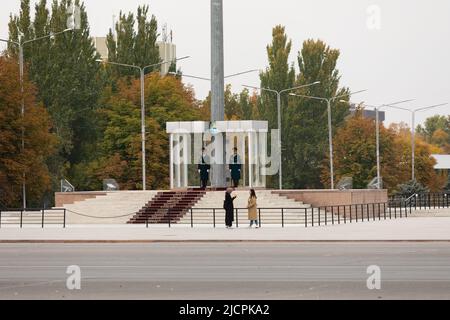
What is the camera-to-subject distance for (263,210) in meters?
60.7

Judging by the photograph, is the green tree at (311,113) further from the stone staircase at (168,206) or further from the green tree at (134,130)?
the stone staircase at (168,206)

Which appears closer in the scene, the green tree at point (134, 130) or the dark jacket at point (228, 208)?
the dark jacket at point (228, 208)

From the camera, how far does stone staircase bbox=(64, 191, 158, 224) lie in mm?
64688

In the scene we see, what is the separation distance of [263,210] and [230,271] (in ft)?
109

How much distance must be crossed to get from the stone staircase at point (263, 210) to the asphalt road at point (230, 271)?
730 inches

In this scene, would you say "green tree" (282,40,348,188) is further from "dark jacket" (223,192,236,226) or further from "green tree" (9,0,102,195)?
"dark jacket" (223,192,236,226)

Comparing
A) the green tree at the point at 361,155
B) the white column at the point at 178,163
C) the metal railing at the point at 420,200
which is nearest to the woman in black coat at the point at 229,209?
the white column at the point at 178,163

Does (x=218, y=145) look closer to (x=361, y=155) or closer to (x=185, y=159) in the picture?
(x=185, y=159)

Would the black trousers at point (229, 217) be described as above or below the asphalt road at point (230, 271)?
above

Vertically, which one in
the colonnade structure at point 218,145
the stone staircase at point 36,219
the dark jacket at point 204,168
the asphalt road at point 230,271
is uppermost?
the colonnade structure at point 218,145

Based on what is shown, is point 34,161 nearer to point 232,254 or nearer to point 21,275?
point 232,254

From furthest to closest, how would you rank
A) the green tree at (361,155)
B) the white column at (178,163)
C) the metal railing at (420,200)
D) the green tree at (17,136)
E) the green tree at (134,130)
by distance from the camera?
1. the green tree at (361,155)
2. the green tree at (134,130)
3. the metal railing at (420,200)
4. the green tree at (17,136)
5. the white column at (178,163)

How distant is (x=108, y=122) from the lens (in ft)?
329

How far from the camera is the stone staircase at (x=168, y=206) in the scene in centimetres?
6262
